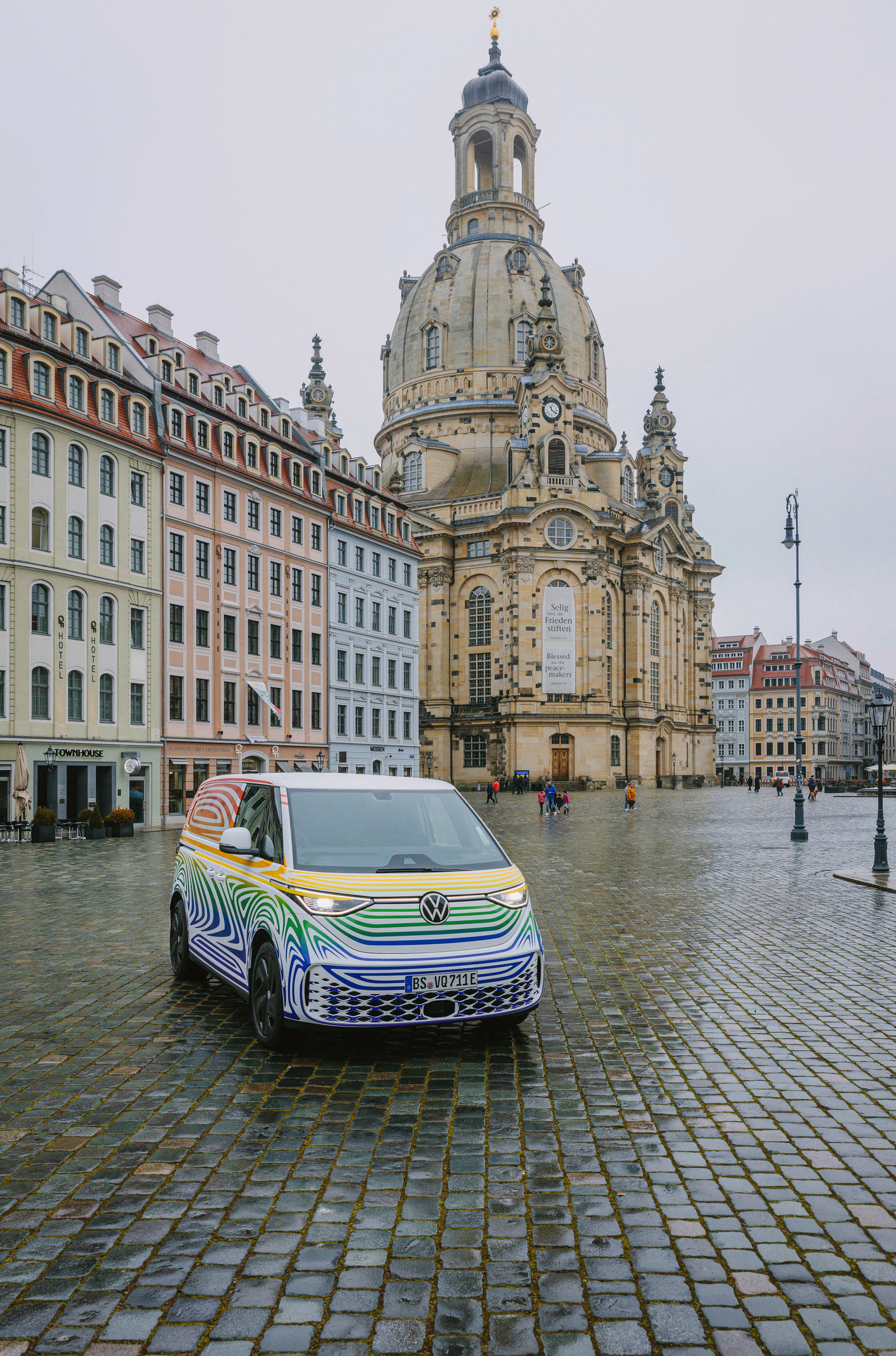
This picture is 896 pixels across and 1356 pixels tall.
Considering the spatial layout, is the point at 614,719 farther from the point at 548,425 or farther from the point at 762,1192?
the point at 762,1192

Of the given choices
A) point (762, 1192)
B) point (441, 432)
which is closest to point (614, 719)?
point (441, 432)

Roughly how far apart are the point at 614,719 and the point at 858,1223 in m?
82.8

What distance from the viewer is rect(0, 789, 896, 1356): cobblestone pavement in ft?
13.5

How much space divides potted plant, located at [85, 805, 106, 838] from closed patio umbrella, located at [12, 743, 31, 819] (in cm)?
154

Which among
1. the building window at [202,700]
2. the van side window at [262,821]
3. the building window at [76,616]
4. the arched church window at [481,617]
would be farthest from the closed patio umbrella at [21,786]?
the arched church window at [481,617]

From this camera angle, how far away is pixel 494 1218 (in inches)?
194

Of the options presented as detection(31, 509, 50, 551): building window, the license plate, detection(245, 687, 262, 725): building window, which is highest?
detection(31, 509, 50, 551): building window

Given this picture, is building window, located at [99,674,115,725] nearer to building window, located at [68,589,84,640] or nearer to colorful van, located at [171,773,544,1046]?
building window, located at [68,589,84,640]

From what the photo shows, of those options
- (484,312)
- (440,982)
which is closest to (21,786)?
(440,982)

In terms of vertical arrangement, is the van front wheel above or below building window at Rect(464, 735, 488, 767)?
above

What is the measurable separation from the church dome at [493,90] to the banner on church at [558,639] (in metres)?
52.9

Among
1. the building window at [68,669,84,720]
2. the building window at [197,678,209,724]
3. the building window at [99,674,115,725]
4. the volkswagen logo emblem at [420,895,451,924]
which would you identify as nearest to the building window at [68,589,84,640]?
the building window at [68,669,84,720]

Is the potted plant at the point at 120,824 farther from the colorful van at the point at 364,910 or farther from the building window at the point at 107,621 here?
the colorful van at the point at 364,910

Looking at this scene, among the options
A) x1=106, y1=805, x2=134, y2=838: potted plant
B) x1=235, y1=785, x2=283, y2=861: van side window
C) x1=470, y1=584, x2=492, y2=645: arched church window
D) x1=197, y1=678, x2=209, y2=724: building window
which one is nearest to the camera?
x1=235, y1=785, x2=283, y2=861: van side window
